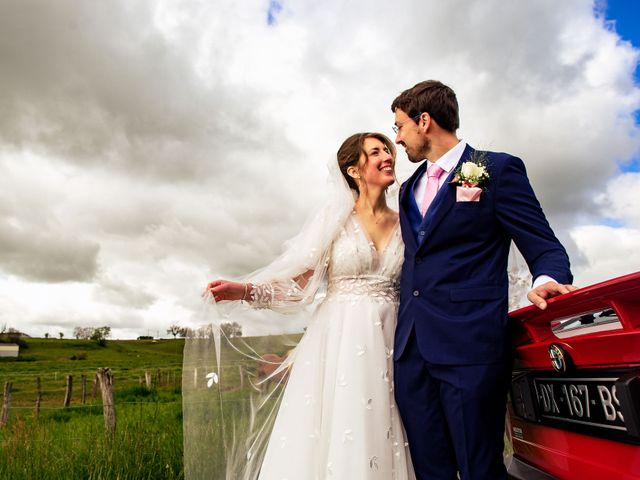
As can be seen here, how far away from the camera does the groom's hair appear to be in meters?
3.09

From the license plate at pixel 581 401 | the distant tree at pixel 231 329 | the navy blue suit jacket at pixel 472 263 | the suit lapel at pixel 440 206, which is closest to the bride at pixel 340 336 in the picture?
the distant tree at pixel 231 329

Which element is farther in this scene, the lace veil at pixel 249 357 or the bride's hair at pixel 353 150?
the bride's hair at pixel 353 150

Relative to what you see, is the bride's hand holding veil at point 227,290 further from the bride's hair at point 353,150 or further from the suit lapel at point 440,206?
the suit lapel at point 440,206

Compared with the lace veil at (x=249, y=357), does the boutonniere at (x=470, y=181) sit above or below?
above

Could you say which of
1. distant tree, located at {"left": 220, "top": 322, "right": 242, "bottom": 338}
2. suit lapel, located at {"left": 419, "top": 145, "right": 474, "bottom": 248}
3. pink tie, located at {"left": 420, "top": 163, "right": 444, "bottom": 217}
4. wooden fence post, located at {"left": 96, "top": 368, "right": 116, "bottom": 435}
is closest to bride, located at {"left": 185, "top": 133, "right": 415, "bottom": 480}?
distant tree, located at {"left": 220, "top": 322, "right": 242, "bottom": 338}

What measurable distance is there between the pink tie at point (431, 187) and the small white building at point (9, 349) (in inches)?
2909

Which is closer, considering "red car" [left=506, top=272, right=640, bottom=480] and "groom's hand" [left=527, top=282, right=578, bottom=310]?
"red car" [left=506, top=272, right=640, bottom=480]

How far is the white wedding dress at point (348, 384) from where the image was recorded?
2.86 m

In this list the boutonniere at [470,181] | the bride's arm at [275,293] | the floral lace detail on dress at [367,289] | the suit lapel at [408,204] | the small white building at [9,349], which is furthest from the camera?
the small white building at [9,349]

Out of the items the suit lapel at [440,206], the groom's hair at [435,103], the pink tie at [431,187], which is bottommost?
the suit lapel at [440,206]

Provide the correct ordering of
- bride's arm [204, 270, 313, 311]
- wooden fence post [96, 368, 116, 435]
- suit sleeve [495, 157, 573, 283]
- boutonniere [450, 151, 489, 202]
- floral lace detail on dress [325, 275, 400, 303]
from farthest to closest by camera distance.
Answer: wooden fence post [96, 368, 116, 435]
bride's arm [204, 270, 313, 311]
floral lace detail on dress [325, 275, 400, 303]
boutonniere [450, 151, 489, 202]
suit sleeve [495, 157, 573, 283]

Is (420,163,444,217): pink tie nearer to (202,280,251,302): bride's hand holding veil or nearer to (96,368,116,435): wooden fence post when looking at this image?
(202,280,251,302): bride's hand holding veil

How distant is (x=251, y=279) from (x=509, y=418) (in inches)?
70.8

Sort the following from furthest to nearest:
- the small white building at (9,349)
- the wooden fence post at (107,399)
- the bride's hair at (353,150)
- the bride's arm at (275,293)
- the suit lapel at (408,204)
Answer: the small white building at (9,349), the wooden fence post at (107,399), the bride's hair at (353,150), the bride's arm at (275,293), the suit lapel at (408,204)
